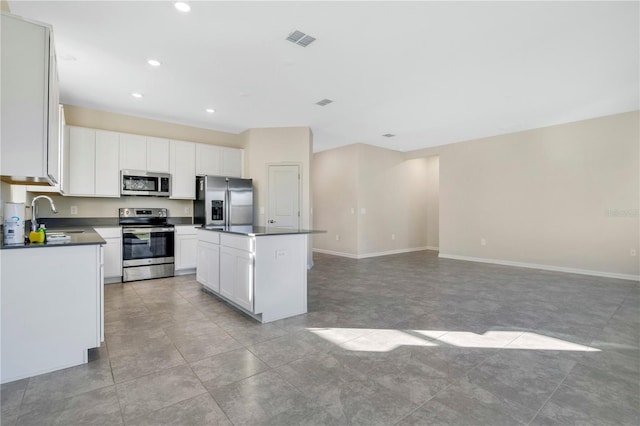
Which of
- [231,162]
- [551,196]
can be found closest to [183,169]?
[231,162]

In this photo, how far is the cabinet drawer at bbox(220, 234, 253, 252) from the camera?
3.09 m

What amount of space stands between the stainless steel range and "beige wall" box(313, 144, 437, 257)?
13.4 ft

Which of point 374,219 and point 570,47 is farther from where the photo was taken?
point 374,219

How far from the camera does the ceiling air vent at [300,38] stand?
9.57 ft

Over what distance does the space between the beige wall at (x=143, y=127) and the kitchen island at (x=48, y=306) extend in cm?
375

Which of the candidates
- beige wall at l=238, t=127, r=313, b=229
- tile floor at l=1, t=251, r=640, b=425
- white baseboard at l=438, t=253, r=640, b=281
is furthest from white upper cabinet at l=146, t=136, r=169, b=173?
white baseboard at l=438, t=253, r=640, b=281

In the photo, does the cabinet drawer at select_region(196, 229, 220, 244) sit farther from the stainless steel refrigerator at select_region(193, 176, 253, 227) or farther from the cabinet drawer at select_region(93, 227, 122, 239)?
the cabinet drawer at select_region(93, 227, 122, 239)

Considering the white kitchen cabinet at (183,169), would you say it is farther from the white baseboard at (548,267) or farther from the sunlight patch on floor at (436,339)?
the white baseboard at (548,267)

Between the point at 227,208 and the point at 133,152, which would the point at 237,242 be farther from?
the point at 133,152

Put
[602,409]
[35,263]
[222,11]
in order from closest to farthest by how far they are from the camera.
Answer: [602,409], [35,263], [222,11]

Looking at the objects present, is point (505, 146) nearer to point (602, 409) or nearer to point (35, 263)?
point (602, 409)

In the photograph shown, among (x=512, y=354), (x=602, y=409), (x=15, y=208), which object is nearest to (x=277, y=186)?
(x=15, y=208)

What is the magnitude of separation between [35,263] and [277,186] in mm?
4161

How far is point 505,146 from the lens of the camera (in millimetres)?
6449
